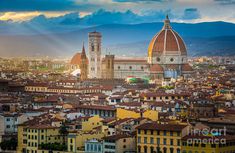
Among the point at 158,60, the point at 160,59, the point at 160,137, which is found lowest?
the point at 160,137

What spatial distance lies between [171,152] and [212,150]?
3368 mm

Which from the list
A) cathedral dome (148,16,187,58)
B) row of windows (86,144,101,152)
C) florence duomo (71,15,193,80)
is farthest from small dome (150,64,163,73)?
row of windows (86,144,101,152)

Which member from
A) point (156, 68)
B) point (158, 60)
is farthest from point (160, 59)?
point (156, 68)

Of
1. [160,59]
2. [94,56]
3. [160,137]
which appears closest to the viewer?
[160,137]

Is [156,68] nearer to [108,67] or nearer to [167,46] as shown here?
[167,46]

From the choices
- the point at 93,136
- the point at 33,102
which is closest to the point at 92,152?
the point at 93,136

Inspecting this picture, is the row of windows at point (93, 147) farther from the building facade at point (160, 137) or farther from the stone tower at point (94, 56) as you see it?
the stone tower at point (94, 56)

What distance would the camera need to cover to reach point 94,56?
144375mm

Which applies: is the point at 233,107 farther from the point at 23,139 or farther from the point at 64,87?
the point at 64,87

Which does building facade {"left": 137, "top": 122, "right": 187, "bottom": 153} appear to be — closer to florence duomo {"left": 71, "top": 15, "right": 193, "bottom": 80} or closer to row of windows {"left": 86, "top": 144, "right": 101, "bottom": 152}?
row of windows {"left": 86, "top": 144, "right": 101, "bottom": 152}

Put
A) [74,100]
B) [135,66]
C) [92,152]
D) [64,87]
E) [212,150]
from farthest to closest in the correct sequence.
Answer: [135,66]
[64,87]
[74,100]
[92,152]
[212,150]

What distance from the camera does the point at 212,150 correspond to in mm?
46469

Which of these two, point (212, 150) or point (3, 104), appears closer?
point (212, 150)

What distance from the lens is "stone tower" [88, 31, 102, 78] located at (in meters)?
144
